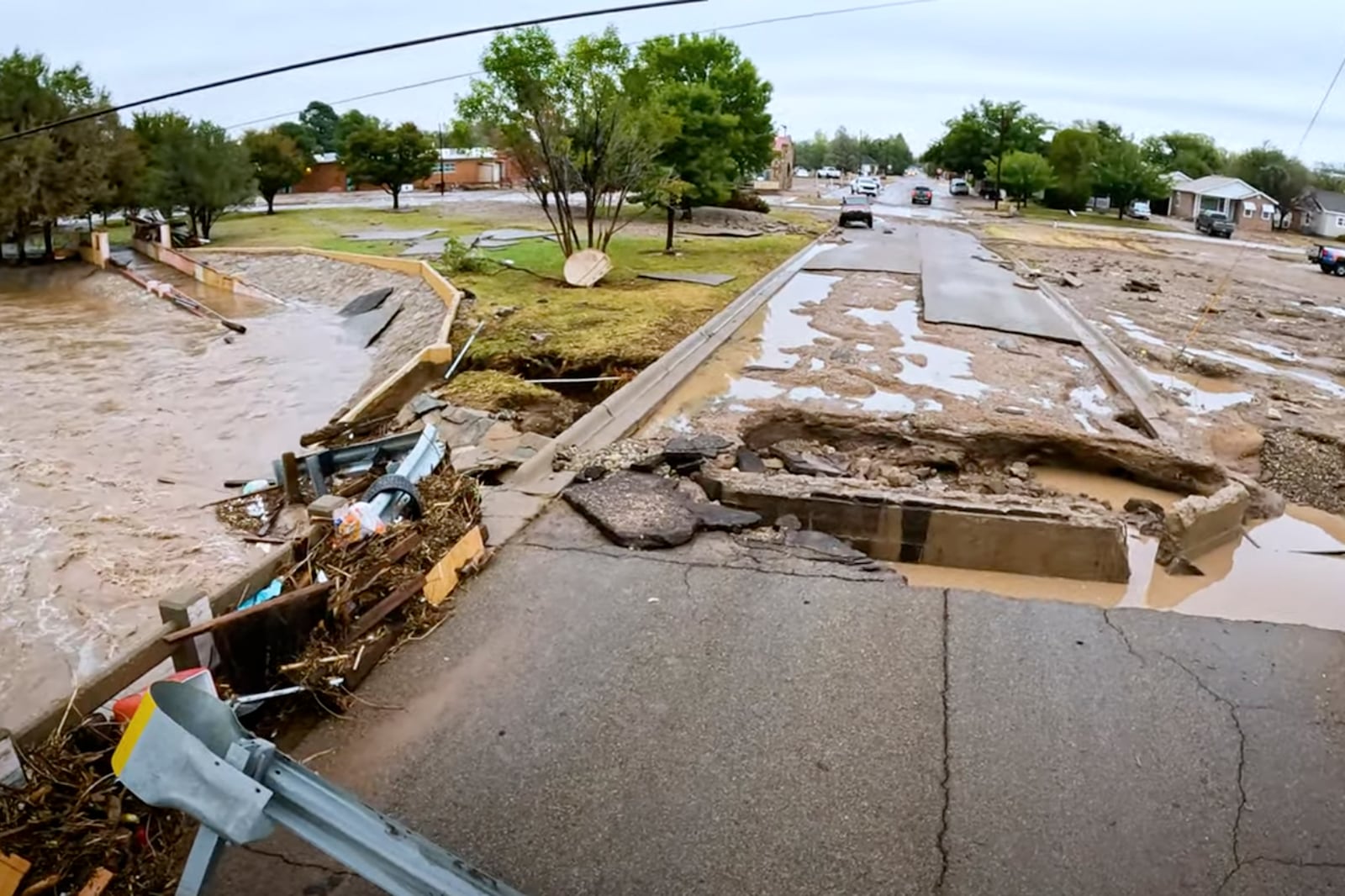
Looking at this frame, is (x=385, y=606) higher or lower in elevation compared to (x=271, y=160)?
lower

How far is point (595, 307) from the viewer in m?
16.3

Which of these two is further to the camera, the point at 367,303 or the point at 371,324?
the point at 367,303

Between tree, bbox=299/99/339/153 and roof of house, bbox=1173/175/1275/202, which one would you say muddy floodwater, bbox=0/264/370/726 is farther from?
tree, bbox=299/99/339/153

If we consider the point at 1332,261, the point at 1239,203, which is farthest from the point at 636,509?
the point at 1239,203

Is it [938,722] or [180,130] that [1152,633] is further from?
[180,130]

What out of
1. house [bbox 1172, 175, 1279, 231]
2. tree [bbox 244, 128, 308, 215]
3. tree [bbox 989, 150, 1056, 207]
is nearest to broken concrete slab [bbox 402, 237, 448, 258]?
tree [bbox 244, 128, 308, 215]

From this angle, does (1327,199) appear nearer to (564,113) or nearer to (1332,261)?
(1332,261)

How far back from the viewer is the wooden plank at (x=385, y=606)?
4793 millimetres

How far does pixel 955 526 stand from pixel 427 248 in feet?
77.6

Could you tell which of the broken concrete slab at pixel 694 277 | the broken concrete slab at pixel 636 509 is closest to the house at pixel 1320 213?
the broken concrete slab at pixel 694 277

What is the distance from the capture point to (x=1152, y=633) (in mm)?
5230

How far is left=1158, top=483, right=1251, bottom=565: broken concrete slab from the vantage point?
6711mm

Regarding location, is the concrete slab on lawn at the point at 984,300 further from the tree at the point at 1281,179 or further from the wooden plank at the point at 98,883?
the tree at the point at 1281,179

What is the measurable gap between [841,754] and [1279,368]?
13.1 m
